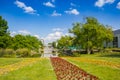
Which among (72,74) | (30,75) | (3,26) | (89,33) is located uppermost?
(3,26)

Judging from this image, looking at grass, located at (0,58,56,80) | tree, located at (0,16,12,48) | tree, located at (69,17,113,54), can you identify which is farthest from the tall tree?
grass, located at (0,58,56,80)

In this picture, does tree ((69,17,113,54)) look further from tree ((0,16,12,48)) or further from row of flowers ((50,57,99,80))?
row of flowers ((50,57,99,80))

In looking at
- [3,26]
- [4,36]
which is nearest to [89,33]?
[4,36]

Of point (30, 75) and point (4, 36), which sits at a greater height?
point (4, 36)

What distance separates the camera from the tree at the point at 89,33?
53.9 meters

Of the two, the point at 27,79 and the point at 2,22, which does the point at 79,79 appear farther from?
the point at 2,22

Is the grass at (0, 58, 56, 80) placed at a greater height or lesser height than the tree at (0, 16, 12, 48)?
lesser

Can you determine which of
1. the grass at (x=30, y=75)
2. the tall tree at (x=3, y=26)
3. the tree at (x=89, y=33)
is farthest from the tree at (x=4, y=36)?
the grass at (x=30, y=75)

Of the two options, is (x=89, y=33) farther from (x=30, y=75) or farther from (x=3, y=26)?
(x=30, y=75)

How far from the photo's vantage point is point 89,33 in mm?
54438

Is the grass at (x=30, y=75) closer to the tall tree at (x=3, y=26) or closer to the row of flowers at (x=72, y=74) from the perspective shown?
the row of flowers at (x=72, y=74)

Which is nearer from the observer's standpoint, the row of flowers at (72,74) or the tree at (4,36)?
the row of flowers at (72,74)

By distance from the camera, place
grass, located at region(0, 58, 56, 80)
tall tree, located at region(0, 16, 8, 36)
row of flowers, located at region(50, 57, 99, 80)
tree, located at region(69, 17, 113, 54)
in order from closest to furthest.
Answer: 1. row of flowers, located at region(50, 57, 99, 80)
2. grass, located at region(0, 58, 56, 80)
3. tree, located at region(69, 17, 113, 54)
4. tall tree, located at region(0, 16, 8, 36)

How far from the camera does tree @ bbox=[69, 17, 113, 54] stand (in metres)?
53.9
